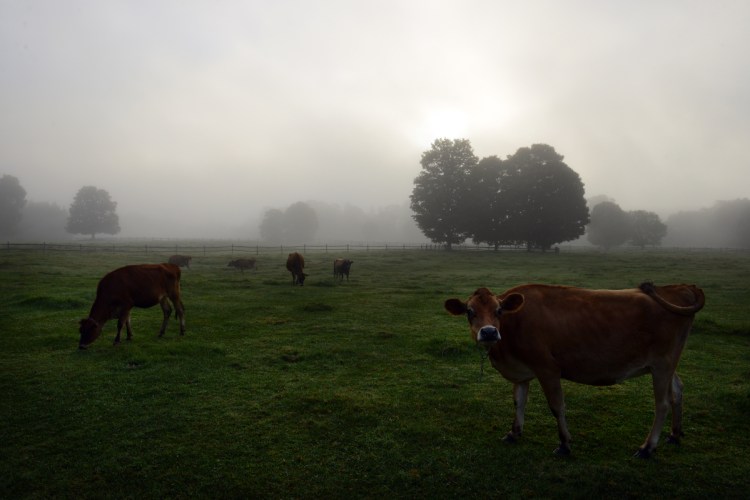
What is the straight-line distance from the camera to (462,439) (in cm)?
618

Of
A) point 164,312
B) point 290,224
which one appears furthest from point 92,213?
point 164,312

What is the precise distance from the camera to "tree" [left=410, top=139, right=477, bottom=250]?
56156 mm

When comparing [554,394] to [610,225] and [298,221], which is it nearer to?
[610,225]

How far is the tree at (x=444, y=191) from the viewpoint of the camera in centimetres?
5616

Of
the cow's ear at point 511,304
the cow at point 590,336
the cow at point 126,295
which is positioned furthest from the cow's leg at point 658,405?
the cow at point 126,295

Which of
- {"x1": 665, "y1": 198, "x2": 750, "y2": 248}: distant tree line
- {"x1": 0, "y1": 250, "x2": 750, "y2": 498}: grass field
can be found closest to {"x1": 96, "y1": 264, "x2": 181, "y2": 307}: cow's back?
{"x1": 0, "y1": 250, "x2": 750, "y2": 498}: grass field

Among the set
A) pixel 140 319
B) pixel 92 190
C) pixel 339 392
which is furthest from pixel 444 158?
pixel 92 190

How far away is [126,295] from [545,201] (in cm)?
5131

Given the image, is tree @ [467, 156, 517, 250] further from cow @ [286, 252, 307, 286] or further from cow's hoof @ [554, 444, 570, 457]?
cow's hoof @ [554, 444, 570, 457]

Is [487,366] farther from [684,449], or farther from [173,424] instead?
[173,424]

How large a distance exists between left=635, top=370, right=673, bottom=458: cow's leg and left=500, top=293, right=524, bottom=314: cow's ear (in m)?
2.02

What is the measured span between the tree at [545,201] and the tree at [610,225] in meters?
34.1

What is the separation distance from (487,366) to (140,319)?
1175cm

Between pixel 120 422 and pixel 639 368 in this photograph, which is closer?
pixel 639 368
